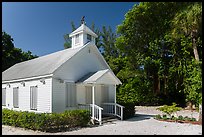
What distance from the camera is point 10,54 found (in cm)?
4109

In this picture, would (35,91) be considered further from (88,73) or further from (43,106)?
(88,73)

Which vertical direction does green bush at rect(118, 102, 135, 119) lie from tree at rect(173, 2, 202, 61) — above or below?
below

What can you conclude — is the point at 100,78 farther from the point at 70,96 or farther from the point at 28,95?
the point at 28,95

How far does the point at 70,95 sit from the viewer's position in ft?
54.4

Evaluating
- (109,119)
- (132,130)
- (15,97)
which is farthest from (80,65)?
(132,130)

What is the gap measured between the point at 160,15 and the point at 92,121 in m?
17.4

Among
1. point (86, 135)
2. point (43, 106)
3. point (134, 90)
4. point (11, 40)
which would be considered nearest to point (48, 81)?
point (43, 106)

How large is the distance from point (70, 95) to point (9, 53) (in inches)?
1134

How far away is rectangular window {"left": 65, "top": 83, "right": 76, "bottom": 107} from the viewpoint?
16391mm

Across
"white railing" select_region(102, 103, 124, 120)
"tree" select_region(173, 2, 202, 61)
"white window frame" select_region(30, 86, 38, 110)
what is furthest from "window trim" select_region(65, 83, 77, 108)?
"tree" select_region(173, 2, 202, 61)

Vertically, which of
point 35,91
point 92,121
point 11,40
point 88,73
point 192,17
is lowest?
point 92,121

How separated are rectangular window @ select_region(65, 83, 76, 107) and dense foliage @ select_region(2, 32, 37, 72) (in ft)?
88.3

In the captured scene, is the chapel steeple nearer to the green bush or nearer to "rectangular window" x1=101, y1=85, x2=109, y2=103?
"rectangular window" x1=101, y1=85, x2=109, y2=103

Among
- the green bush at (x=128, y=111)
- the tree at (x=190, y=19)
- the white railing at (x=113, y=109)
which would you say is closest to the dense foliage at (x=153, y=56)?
the tree at (x=190, y=19)
